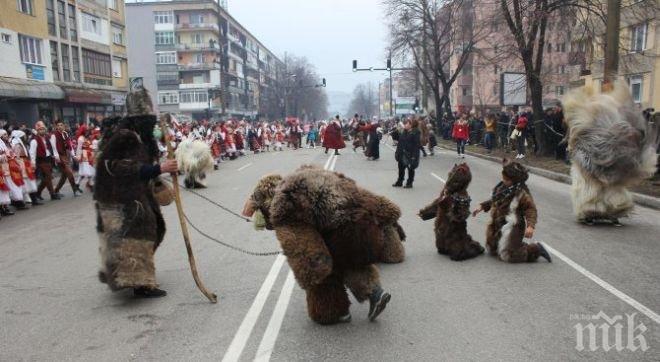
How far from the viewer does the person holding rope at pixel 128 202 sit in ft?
17.2

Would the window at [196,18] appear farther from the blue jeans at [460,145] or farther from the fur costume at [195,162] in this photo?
the fur costume at [195,162]

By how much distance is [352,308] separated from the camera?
5059 millimetres

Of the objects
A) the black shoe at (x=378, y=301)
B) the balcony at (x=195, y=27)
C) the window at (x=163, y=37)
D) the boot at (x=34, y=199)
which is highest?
the balcony at (x=195, y=27)

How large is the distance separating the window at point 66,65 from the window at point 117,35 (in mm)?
8188

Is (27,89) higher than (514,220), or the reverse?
(27,89)

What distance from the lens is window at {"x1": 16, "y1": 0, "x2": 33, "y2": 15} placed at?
28.4 meters

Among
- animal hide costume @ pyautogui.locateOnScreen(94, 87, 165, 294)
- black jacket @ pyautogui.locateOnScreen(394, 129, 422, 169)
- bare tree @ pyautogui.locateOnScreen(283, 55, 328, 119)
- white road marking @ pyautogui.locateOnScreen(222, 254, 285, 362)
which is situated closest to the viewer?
white road marking @ pyautogui.locateOnScreen(222, 254, 285, 362)

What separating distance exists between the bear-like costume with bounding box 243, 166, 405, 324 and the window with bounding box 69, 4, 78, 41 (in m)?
35.4

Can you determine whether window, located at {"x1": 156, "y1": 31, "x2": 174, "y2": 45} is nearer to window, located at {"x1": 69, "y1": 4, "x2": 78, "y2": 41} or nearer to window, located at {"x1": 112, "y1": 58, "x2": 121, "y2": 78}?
window, located at {"x1": 112, "y1": 58, "x2": 121, "y2": 78}

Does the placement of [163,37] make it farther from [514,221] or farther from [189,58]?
[514,221]

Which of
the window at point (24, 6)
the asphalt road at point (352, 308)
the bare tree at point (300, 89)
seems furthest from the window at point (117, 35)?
the bare tree at point (300, 89)

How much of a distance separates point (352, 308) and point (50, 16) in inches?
1325

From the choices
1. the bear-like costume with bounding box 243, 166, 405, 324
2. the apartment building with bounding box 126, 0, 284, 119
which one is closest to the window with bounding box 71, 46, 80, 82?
the bear-like costume with bounding box 243, 166, 405, 324

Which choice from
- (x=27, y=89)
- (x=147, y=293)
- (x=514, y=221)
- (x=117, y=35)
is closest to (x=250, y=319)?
(x=147, y=293)
